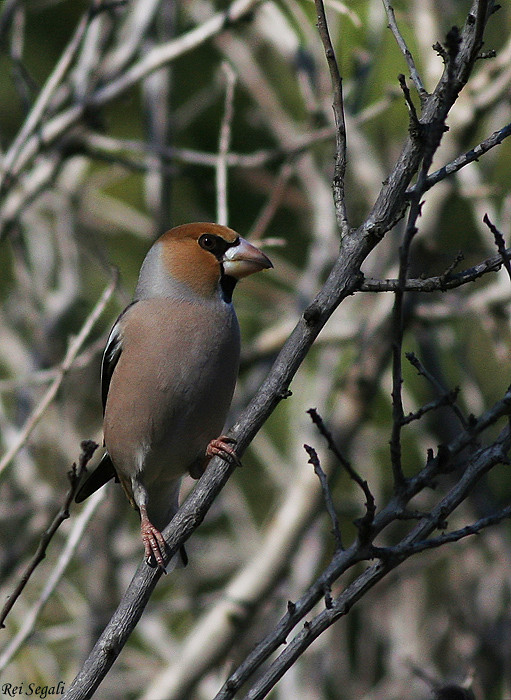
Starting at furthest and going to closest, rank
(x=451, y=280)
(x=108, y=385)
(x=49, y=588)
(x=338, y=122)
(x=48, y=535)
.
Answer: (x=108, y=385), (x=49, y=588), (x=48, y=535), (x=338, y=122), (x=451, y=280)

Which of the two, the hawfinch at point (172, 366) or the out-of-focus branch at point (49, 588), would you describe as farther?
the hawfinch at point (172, 366)

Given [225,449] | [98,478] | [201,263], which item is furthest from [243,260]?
[225,449]

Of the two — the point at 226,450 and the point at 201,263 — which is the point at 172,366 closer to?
the point at 201,263

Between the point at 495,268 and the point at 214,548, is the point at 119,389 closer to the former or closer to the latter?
the point at 495,268

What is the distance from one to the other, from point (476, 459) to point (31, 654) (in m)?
4.39

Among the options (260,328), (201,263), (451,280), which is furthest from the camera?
(260,328)

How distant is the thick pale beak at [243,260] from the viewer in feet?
14.0

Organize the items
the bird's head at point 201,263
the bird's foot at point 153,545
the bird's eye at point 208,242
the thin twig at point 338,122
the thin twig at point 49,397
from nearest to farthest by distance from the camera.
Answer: the thin twig at point 338,122 → the bird's foot at point 153,545 → the thin twig at point 49,397 → the bird's head at point 201,263 → the bird's eye at point 208,242

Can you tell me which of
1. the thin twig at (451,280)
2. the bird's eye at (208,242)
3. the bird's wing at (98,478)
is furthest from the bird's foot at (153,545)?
the bird's eye at (208,242)

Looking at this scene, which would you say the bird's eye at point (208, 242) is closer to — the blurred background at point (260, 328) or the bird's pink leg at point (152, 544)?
the blurred background at point (260, 328)

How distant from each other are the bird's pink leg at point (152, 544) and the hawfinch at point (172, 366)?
0.01 meters

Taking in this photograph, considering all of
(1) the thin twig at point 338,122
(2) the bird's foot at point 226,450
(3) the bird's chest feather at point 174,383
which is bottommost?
(2) the bird's foot at point 226,450

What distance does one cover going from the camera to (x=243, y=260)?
14.4ft

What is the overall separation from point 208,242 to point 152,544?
1596 millimetres
